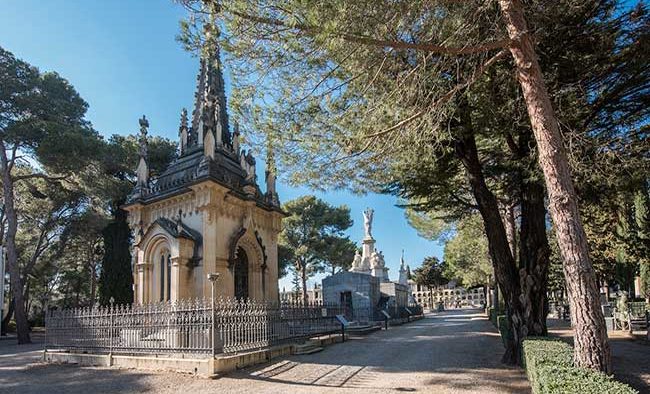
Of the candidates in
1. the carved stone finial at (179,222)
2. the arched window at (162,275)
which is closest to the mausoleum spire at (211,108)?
the carved stone finial at (179,222)

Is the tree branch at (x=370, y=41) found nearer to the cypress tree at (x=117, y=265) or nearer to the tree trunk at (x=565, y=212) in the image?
the tree trunk at (x=565, y=212)

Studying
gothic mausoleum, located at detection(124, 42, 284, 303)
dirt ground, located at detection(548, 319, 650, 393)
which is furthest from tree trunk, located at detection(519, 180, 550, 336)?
gothic mausoleum, located at detection(124, 42, 284, 303)

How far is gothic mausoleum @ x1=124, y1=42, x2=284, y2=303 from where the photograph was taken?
12.8 m

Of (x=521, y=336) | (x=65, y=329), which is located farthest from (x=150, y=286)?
(x=521, y=336)

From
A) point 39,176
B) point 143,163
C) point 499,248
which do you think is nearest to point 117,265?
point 39,176

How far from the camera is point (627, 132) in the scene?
813 centimetres

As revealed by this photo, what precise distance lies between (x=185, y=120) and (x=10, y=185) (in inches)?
461

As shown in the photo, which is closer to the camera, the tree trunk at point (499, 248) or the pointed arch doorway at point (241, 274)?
the tree trunk at point (499, 248)

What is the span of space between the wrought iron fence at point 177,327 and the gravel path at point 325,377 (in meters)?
0.67

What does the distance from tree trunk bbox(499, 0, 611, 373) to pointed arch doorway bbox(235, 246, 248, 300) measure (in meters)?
10.5

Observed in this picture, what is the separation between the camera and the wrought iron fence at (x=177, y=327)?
988cm

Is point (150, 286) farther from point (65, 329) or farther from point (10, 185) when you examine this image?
point (10, 185)

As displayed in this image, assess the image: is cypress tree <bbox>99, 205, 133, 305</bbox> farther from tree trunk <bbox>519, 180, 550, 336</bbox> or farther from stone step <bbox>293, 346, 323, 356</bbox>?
tree trunk <bbox>519, 180, 550, 336</bbox>

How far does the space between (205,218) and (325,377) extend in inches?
240
